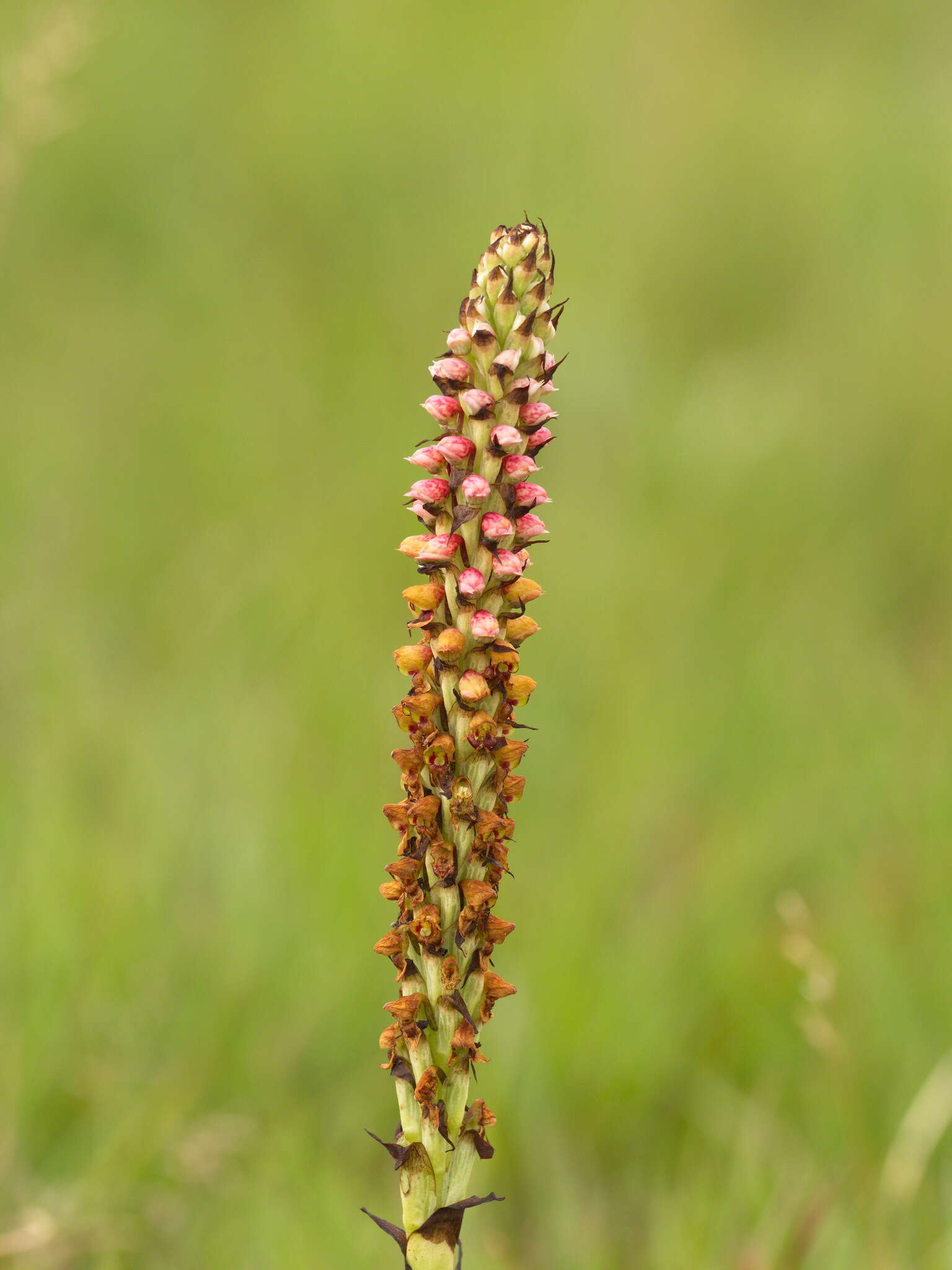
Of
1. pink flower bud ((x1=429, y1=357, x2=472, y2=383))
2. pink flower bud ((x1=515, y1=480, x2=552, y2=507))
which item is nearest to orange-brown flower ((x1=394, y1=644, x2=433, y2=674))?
pink flower bud ((x1=515, y1=480, x2=552, y2=507))

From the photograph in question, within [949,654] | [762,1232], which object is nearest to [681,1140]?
[762,1232]

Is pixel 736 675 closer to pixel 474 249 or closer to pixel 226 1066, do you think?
pixel 226 1066

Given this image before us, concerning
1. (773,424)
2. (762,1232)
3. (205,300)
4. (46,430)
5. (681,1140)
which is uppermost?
(205,300)

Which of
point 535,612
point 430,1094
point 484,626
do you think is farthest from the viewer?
point 535,612

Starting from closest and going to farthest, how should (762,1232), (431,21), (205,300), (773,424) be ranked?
1. (762,1232)
2. (773,424)
3. (205,300)
4. (431,21)

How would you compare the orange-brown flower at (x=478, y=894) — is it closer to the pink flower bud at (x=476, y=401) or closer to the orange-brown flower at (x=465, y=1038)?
the orange-brown flower at (x=465, y=1038)

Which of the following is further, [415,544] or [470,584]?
[415,544]

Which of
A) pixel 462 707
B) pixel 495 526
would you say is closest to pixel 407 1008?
pixel 462 707

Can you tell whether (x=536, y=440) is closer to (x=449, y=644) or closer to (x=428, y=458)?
(x=428, y=458)
